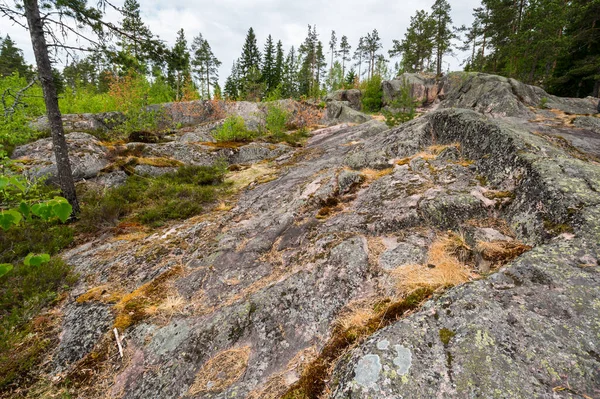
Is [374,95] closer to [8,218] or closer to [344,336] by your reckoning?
[344,336]

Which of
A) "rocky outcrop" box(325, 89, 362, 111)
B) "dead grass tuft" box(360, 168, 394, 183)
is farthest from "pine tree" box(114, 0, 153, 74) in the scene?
"rocky outcrop" box(325, 89, 362, 111)

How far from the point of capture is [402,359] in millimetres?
1996

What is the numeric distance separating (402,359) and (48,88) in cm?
1082

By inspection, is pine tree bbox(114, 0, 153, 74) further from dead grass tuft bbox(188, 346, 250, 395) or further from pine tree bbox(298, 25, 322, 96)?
pine tree bbox(298, 25, 322, 96)

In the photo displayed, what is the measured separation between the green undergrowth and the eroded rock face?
3.49 feet

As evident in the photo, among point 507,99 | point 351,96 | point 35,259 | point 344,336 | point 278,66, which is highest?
point 278,66

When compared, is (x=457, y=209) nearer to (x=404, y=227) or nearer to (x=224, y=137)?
(x=404, y=227)

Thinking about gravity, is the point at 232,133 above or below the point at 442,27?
below

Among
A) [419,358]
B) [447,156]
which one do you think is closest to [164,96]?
[447,156]

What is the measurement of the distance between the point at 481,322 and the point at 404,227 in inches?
81.6

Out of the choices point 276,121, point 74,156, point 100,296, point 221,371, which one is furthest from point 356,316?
point 276,121

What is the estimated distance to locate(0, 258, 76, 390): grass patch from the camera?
3459 millimetres

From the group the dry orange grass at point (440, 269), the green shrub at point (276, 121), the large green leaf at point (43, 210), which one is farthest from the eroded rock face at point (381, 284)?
the green shrub at point (276, 121)

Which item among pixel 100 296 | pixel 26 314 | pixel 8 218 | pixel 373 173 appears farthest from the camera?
pixel 373 173
